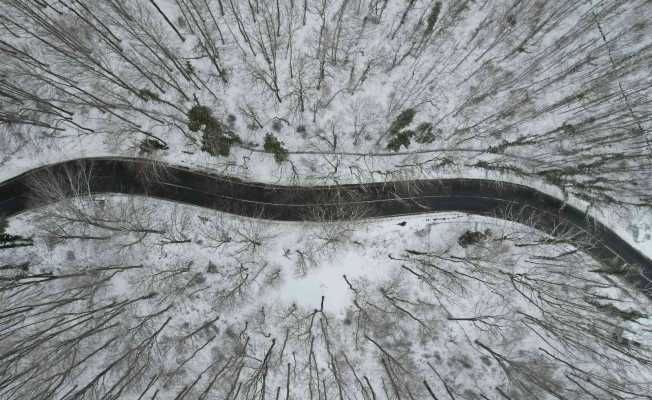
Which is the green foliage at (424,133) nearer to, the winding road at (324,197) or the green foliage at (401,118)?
the green foliage at (401,118)

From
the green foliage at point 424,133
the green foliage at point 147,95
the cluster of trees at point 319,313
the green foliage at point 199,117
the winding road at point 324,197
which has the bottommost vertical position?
the cluster of trees at point 319,313

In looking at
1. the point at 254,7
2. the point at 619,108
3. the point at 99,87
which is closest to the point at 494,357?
the point at 619,108

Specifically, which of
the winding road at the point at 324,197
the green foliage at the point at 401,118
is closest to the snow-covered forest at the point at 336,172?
the green foliage at the point at 401,118

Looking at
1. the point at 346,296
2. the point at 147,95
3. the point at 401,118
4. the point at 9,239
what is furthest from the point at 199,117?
the point at 346,296

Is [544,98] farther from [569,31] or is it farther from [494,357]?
[494,357]

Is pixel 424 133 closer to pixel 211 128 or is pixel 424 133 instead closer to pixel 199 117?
pixel 211 128

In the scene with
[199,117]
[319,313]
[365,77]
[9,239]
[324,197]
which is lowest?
[319,313]

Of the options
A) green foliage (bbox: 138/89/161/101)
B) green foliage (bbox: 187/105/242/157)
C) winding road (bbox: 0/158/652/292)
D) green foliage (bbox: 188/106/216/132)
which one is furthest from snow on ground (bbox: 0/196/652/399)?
green foliage (bbox: 138/89/161/101)
